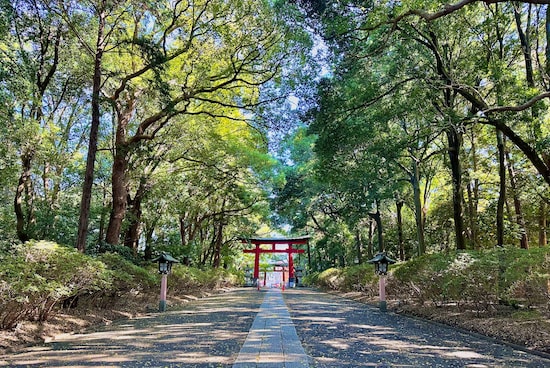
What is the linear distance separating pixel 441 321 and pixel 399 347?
2752 millimetres

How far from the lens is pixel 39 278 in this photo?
4.84 metres

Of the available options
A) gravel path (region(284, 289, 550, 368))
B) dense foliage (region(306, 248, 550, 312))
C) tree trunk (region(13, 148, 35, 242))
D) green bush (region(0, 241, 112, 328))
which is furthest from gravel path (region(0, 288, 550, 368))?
tree trunk (region(13, 148, 35, 242))

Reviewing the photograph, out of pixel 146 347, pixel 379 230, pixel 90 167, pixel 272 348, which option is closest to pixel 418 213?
pixel 379 230

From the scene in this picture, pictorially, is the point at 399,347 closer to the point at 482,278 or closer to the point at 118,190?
the point at 482,278

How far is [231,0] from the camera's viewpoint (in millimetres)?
9250

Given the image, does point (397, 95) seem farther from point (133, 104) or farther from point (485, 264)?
point (133, 104)

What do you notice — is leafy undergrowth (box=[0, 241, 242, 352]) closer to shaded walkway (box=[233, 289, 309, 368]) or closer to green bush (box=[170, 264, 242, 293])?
shaded walkway (box=[233, 289, 309, 368])

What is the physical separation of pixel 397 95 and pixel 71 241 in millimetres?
9999

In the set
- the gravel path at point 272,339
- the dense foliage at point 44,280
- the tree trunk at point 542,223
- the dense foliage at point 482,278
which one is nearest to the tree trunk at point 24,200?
the dense foliage at point 44,280

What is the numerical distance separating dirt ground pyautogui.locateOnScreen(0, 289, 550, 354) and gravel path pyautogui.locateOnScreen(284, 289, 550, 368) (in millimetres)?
295

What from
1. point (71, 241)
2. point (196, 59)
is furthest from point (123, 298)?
point (196, 59)

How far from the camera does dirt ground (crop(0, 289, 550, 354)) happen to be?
5000 millimetres

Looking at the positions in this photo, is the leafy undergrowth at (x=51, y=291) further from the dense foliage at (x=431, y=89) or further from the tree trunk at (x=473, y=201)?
the tree trunk at (x=473, y=201)

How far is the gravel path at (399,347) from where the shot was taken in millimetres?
4262
